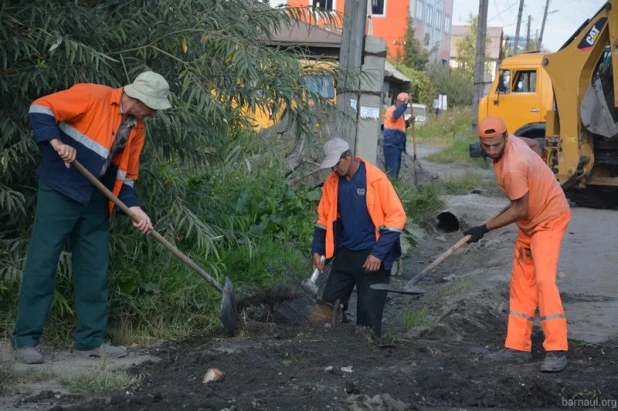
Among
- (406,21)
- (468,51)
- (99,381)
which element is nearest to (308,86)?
(99,381)

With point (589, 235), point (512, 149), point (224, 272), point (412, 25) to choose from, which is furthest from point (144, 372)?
point (412, 25)

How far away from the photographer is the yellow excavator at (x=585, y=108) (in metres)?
15.9

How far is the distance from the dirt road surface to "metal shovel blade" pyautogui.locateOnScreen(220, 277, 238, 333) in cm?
11

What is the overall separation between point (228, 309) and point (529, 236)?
2193mm

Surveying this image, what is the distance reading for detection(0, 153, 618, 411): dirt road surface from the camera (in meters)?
5.17

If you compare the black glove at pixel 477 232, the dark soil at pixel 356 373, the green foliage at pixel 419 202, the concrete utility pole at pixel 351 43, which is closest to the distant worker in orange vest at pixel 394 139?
the green foliage at pixel 419 202

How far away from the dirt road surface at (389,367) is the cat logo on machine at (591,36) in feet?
25.6

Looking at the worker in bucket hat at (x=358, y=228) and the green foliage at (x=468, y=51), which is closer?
the worker in bucket hat at (x=358, y=228)

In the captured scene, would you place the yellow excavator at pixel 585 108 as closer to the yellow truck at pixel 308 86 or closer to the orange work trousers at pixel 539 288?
the yellow truck at pixel 308 86

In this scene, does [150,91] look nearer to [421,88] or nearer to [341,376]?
[341,376]

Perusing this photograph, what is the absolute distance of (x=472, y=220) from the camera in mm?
14453

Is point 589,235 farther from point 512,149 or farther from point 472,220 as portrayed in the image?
point 512,149

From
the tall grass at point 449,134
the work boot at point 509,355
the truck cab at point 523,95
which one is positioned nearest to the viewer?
the work boot at point 509,355

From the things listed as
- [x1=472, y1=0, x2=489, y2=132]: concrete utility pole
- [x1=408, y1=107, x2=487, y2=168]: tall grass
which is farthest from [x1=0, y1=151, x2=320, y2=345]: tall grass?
[x1=472, y1=0, x2=489, y2=132]: concrete utility pole
